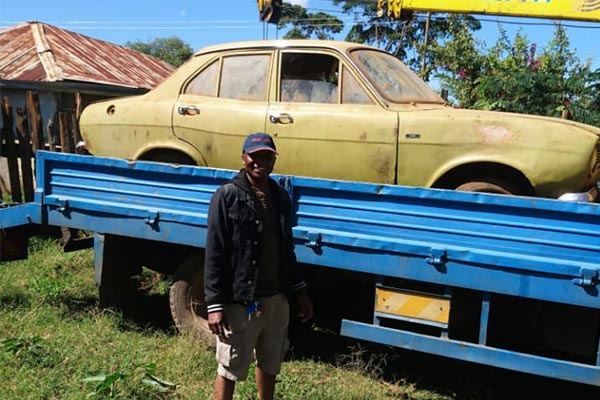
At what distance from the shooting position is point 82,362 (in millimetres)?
4004

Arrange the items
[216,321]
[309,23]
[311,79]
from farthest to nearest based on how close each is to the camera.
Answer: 1. [309,23]
2. [311,79]
3. [216,321]

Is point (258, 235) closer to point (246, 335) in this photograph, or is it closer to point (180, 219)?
point (246, 335)

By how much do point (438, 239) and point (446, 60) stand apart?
13338mm

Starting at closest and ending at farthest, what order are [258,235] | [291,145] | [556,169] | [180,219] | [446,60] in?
[258,235], [556,169], [180,219], [291,145], [446,60]

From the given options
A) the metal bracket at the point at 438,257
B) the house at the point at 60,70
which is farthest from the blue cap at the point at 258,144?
the house at the point at 60,70

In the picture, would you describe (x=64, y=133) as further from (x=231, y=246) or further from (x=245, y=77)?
(x=231, y=246)

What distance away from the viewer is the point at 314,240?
12.1ft

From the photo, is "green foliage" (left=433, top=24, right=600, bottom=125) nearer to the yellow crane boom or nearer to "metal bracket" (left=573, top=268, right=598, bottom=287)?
the yellow crane boom

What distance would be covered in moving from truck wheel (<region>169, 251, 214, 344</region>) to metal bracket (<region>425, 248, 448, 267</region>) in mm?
1759

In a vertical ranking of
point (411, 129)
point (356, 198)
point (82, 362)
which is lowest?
point (82, 362)

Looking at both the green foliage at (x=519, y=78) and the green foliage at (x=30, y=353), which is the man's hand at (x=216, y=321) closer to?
the green foliage at (x=30, y=353)

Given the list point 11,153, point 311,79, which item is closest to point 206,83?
point 311,79

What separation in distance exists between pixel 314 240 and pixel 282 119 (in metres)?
1.21

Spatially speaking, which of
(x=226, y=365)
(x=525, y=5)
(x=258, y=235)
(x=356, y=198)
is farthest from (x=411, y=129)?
(x=525, y=5)
